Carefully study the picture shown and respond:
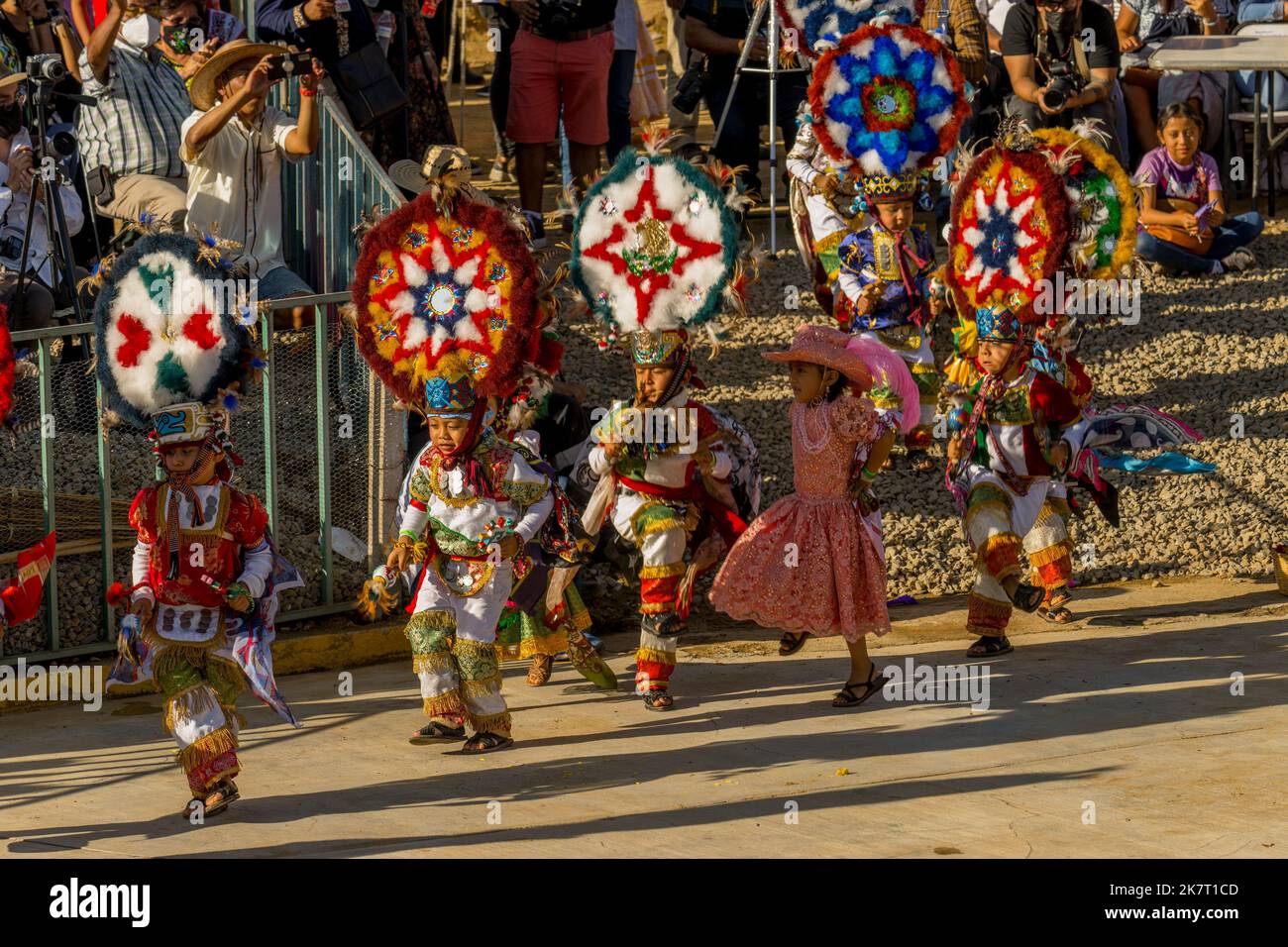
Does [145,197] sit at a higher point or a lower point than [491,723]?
higher

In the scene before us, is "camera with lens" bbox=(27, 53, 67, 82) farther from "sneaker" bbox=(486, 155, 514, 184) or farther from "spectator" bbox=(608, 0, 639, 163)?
"sneaker" bbox=(486, 155, 514, 184)

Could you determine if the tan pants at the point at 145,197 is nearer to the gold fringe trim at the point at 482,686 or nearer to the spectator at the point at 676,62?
the gold fringe trim at the point at 482,686

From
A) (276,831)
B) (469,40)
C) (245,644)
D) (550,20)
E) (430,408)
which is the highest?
(469,40)

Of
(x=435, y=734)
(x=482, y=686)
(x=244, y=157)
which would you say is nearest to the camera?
(x=482, y=686)

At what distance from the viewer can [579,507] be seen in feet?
34.2

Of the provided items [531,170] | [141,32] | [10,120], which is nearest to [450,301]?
[10,120]

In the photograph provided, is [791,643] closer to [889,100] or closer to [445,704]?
[445,704]

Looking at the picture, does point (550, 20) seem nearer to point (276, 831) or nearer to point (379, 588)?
point (379, 588)

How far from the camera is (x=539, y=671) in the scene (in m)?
9.52

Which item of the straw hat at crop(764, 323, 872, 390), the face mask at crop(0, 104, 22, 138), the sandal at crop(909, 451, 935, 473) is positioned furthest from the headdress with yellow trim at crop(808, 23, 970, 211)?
the face mask at crop(0, 104, 22, 138)

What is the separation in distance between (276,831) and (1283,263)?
31.9ft

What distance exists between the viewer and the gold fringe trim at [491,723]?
27.9 feet

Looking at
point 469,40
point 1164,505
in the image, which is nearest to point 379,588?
point 1164,505

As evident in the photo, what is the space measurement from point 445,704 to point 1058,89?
281 inches
